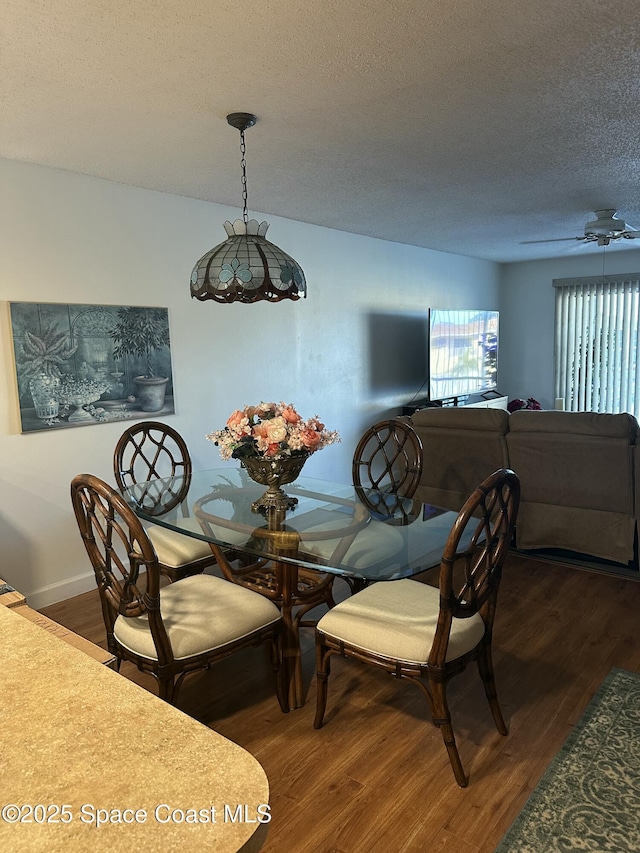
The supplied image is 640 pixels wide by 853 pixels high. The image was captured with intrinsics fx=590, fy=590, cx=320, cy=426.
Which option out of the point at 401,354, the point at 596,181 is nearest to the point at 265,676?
the point at 596,181

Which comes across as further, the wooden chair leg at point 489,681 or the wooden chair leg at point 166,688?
the wooden chair leg at point 489,681

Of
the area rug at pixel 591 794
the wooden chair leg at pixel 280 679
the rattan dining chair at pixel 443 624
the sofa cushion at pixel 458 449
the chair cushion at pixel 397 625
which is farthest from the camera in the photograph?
the sofa cushion at pixel 458 449

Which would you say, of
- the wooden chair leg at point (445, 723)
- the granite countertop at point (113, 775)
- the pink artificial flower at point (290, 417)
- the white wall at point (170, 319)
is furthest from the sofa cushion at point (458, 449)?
the granite countertop at point (113, 775)

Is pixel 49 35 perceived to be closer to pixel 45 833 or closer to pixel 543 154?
pixel 45 833

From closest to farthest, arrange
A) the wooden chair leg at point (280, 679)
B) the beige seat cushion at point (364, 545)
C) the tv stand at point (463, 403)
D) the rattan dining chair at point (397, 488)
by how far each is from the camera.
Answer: the beige seat cushion at point (364, 545)
the wooden chair leg at point (280, 679)
the rattan dining chair at point (397, 488)
the tv stand at point (463, 403)

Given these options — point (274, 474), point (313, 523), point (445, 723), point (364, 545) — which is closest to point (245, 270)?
point (274, 474)

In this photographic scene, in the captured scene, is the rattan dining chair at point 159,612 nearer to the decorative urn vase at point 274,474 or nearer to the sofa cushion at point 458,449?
the decorative urn vase at point 274,474

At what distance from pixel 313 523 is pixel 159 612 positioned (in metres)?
0.78

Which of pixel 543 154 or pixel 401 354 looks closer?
pixel 543 154

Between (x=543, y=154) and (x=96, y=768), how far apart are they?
3442 mm

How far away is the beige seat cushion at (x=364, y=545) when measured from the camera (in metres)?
2.09

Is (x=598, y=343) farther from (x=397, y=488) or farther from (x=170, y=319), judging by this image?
(x=170, y=319)

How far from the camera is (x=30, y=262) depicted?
3.20 meters

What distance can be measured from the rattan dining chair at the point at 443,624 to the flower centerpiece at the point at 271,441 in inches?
25.1
